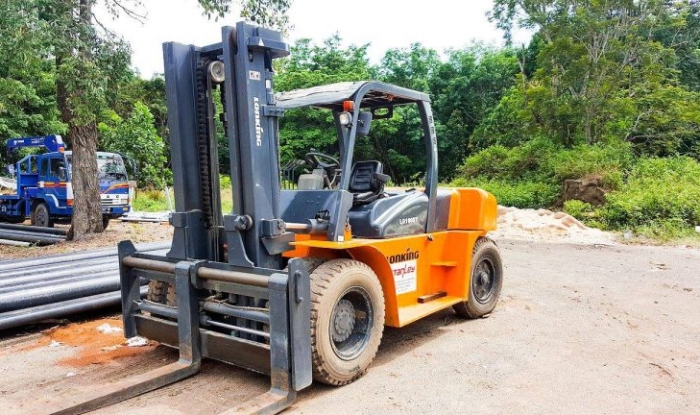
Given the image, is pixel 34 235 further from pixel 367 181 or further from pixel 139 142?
pixel 367 181

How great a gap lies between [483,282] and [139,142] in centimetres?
2253

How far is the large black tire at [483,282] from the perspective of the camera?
6.07m

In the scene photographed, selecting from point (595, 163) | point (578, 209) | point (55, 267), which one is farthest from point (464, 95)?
point (55, 267)

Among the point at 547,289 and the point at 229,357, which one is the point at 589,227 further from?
the point at 229,357

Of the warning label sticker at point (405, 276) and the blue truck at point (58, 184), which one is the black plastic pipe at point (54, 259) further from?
the blue truck at point (58, 184)

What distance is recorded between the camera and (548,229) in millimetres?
14500

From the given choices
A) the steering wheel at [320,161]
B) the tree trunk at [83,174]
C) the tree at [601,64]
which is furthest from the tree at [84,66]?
the tree at [601,64]

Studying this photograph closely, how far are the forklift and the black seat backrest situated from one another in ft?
0.05

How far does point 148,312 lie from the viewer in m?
4.83

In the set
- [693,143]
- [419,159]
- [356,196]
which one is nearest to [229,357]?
[356,196]

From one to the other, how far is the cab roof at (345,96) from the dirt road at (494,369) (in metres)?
2.26

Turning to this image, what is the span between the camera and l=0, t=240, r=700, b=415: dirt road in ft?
12.6

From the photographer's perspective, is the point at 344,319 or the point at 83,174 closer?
the point at 344,319

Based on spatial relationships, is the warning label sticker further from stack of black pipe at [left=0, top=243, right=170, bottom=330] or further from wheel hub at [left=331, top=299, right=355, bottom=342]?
stack of black pipe at [left=0, top=243, right=170, bottom=330]
